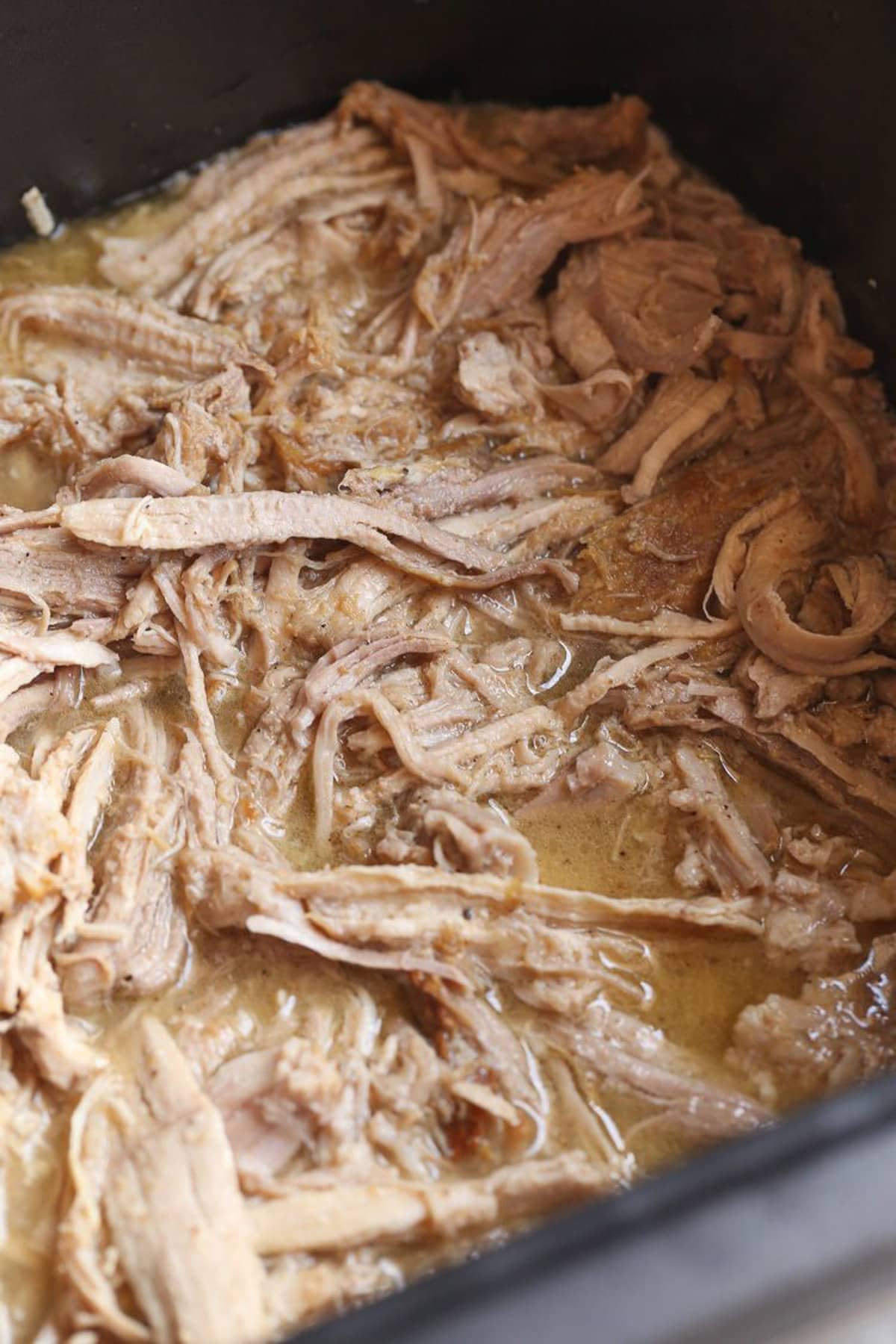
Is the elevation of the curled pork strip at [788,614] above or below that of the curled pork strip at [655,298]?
below

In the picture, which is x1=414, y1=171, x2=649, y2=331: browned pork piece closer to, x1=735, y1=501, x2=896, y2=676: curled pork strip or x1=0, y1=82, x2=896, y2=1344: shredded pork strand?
x1=0, y1=82, x2=896, y2=1344: shredded pork strand

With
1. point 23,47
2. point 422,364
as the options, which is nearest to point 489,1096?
point 422,364

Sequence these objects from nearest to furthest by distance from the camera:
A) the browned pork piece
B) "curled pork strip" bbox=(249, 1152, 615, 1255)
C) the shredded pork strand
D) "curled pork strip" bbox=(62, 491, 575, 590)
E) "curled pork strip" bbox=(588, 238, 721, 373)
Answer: "curled pork strip" bbox=(249, 1152, 615, 1255) → the shredded pork strand → "curled pork strip" bbox=(62, 491, 575, 590) → "curled pork strip" bbox=(588, 238, 721, 373) → the browned pork piece

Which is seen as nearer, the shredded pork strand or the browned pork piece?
the shredded pork strand

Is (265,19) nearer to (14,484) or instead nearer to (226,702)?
(14,484)

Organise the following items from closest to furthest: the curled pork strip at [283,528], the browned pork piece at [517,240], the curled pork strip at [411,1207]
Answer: the curled pork strip at [411,1207] → the curled pork strip at [283,528] → the browned pork piece at [517,240]

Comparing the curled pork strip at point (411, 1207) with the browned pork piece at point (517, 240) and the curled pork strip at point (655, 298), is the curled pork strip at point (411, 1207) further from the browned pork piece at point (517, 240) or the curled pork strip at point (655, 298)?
the browned pork piece at point (517, 240)

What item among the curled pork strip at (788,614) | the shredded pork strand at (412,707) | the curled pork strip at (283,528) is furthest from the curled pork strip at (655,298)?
the curled pork strip at (283,528)

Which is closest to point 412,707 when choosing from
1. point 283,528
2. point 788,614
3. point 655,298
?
point 283,528

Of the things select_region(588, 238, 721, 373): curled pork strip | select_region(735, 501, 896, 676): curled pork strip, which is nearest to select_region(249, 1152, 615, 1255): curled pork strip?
select_region(735, 501, 896, 676): curled pork strip
